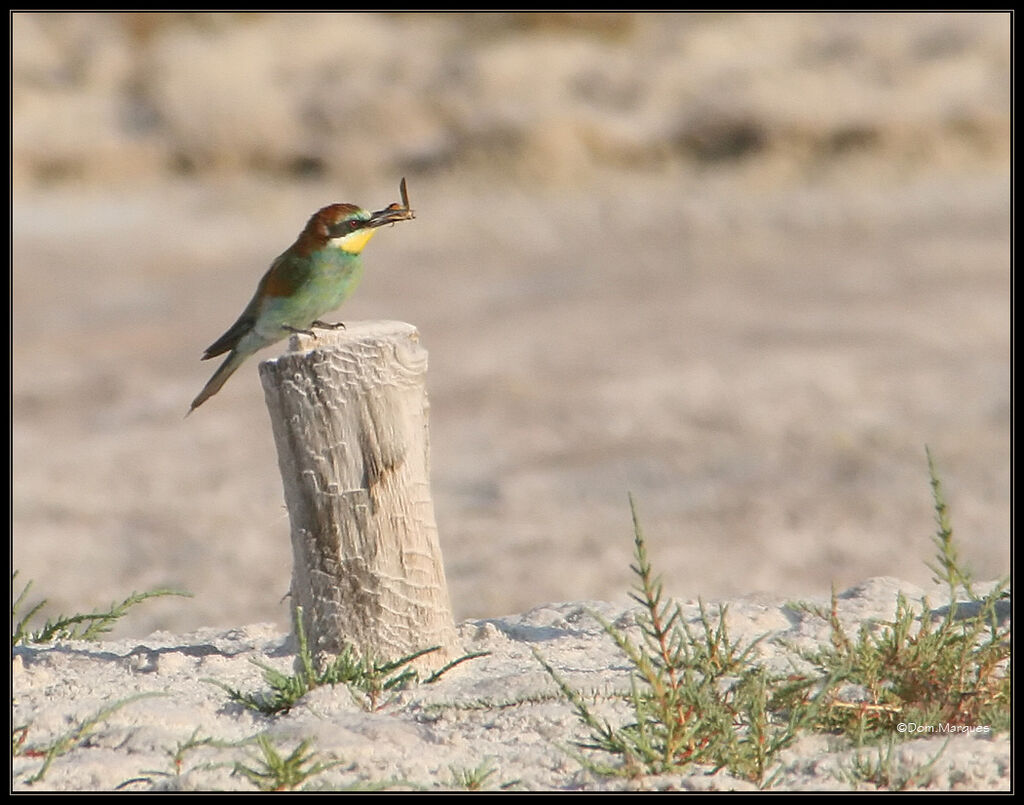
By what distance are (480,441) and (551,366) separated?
5.56ft

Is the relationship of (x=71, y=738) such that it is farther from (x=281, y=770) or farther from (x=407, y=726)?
(x=407, y=726)

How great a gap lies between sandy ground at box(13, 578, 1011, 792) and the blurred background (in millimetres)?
2000

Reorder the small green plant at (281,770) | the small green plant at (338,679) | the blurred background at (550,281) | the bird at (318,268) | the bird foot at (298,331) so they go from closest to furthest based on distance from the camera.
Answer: the small green plant at (281,770) < the small green plant at (338,679) < the bird foot at (298,331) < the bird at (318,268) < the blurred background at (550,281)

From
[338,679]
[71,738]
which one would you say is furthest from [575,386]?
[71,738]

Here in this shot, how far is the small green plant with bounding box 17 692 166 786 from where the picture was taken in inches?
139

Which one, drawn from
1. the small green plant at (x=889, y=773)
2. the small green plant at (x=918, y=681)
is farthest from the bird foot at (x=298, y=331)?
the small green plant at (x=889, y=773)

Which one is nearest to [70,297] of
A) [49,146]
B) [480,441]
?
[49,146]

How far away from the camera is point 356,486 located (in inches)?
160

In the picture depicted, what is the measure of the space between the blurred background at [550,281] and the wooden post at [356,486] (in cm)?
237

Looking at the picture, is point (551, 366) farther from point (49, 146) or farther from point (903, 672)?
point (49, 146)

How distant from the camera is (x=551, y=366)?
37.4 feet

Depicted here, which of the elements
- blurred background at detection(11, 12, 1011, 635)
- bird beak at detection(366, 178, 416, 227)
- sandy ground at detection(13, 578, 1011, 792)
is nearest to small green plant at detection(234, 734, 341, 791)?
sandy ground at detection(13, 578, 1011, 792)

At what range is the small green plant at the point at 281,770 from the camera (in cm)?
328

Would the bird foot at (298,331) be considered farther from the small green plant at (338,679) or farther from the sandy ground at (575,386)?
the small green plant at (338,679)
